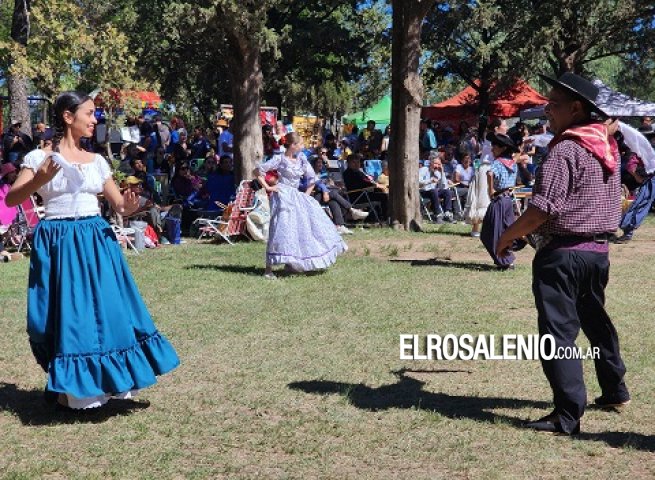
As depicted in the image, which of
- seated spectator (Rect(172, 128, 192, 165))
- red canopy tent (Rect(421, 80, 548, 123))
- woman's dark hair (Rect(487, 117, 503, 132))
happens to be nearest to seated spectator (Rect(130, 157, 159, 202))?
seated spectator (Rect(172, 128, 192, 165))

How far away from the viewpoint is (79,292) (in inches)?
206

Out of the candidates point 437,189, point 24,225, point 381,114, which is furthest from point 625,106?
point 381,114

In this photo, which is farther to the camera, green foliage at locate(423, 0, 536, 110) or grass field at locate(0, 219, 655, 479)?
green foliage at locate(423, 0, 536, 110)

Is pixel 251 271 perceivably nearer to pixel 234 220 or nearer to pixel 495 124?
pixel 234 220

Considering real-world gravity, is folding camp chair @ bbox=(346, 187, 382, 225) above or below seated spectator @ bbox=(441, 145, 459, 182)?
below

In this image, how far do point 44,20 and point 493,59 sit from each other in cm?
1737

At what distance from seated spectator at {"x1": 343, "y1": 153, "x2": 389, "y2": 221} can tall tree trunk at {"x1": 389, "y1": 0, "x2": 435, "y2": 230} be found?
4.02 feet

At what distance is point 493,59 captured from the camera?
29.6 m

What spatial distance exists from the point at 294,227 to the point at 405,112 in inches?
241

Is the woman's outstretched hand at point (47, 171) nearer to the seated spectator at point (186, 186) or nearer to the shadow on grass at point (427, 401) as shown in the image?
the shadow on grass at point (427, 401)

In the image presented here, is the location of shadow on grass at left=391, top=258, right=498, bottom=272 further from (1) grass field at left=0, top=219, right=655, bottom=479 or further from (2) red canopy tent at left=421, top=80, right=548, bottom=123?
(2) red canopy tent at left=421, top=80, right=548, bottom=123

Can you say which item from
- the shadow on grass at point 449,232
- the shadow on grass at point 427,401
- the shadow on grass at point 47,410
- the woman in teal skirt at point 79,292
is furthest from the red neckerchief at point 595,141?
the shadow on grass at point 449,232

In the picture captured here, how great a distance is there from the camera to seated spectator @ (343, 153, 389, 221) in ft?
58.2

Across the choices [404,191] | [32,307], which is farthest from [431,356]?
[404,191]
